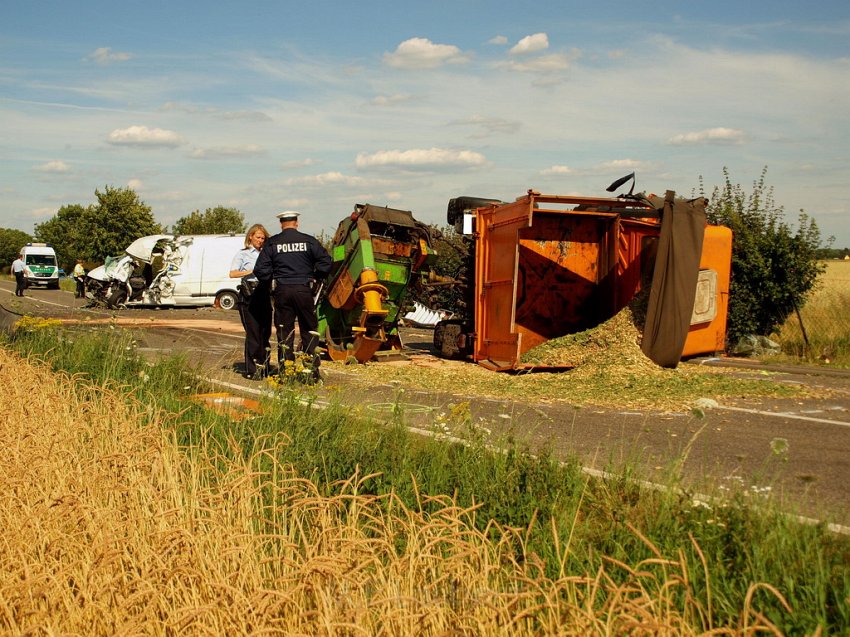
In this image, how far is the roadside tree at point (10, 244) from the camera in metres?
128

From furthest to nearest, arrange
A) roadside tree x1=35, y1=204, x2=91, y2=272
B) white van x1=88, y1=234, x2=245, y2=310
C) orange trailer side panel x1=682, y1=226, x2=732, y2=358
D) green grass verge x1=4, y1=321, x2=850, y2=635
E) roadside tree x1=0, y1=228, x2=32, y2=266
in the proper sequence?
roadside tree x1=0, y1=228, x2=32, y2=266, roadside tree x1=35, y1=204, x2=91, y2=272, white van x1=88, y1=234, x2=245, y2=310, orange trailer side panel x1=682, y1=226, x2=732, y2=358, green grass verge x1=4, y1=321, x2=850, y2=635

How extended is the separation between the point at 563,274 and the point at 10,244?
132m

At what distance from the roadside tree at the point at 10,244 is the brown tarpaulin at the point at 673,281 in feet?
404

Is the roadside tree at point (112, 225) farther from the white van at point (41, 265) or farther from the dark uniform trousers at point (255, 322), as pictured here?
the dark uniform trousers at point (255, 322)

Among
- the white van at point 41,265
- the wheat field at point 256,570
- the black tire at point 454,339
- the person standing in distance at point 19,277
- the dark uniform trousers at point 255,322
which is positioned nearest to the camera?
the wheat field at point 256,570

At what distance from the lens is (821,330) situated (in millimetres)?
16734

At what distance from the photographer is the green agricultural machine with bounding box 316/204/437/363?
1386cm

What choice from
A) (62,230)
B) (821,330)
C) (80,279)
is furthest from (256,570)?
(62,230)

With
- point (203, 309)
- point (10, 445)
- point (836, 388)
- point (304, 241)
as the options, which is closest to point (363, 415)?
point (10, 445)

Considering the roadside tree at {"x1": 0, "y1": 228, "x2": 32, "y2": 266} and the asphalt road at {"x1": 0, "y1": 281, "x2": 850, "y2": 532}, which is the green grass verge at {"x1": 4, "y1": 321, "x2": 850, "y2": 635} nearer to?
the asphalt road at {"x1": 0, "y1": 281, "x2": 850, "y2": 532}

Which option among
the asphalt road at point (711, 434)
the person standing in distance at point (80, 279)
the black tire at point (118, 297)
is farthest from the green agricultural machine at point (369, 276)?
the person standing in distance at point (80, 279)

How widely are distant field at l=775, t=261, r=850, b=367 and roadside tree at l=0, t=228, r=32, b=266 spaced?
12134 cm

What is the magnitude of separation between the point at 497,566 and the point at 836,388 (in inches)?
364

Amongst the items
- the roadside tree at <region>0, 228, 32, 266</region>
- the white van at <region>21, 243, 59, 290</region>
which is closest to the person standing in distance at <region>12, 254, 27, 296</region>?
the white van at <region>21, 243, 59, 290</region>
